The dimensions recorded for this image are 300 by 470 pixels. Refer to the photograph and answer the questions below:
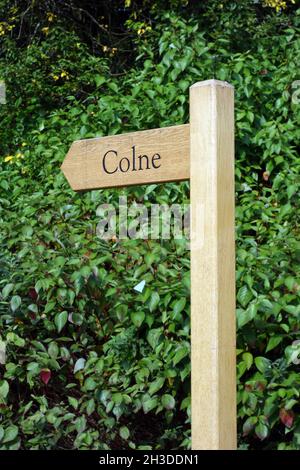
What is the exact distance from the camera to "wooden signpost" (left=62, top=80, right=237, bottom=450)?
8.07 ft

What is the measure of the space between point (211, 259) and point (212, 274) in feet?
0.15

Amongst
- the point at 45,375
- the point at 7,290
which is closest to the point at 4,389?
the point at 45,375

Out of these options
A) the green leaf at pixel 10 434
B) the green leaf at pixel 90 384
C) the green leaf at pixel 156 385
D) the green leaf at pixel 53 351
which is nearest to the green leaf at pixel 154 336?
the green leaf at pixel 156 385

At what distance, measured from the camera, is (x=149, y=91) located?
504 cm

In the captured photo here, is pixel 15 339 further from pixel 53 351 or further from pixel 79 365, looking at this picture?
pixel 79 365

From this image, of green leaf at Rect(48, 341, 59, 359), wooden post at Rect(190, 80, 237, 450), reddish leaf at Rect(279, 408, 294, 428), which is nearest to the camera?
wooden post at Rect(190, 80, 237, 450)

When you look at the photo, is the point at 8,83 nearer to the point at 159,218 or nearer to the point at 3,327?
the point at 159,218

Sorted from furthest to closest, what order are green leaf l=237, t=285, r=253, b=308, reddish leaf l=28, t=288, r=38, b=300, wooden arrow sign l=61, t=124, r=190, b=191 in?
reddish leaf l=28, t=288, r=38, b=300 → green leaf l=237, t=285, r=253, b=308 → wooden arrow sign l=61, t=124, r=190, b=191

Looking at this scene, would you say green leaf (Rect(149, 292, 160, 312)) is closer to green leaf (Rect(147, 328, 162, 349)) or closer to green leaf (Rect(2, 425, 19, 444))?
green leaf (Rect(147, 328, 162, 349))

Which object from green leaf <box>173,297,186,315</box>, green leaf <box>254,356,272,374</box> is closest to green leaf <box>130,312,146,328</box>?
green leaf <box>173,297,186,315</box>

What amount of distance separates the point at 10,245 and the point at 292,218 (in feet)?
4.49

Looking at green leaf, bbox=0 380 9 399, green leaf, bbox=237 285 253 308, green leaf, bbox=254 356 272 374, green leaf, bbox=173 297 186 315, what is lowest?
green leaf, bbox=0 380 9 399

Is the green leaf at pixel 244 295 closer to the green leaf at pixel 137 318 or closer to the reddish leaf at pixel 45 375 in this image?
the green leaf at pixel 137 318

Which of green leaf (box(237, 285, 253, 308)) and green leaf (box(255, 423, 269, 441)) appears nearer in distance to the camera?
green leaf (box(255, 423, 269, 441))
